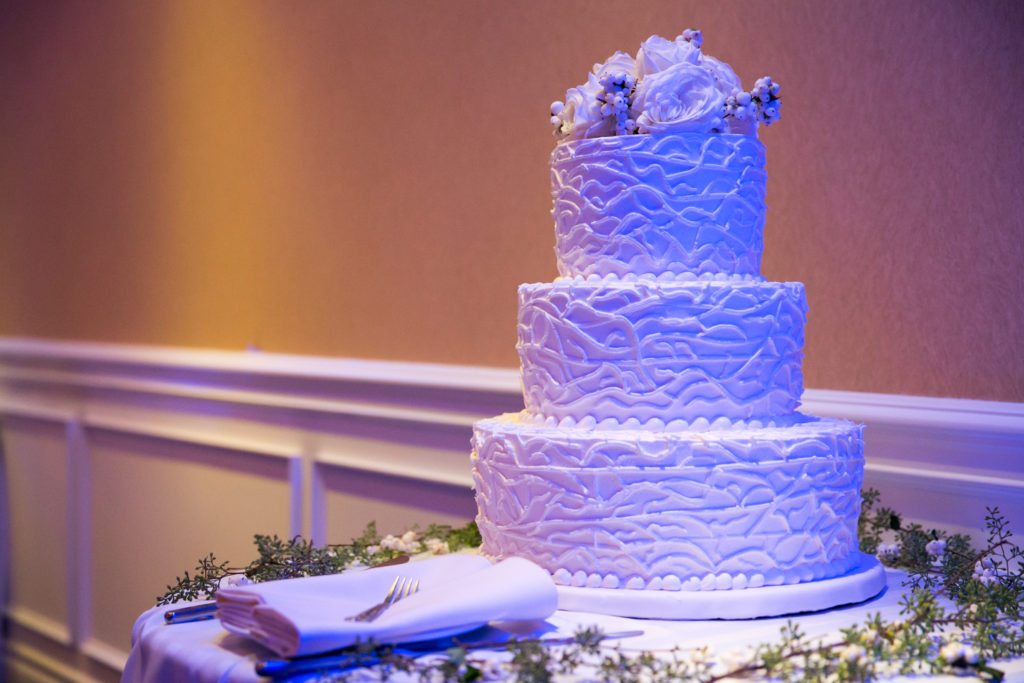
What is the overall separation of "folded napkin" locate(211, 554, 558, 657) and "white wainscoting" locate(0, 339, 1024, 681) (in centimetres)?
99

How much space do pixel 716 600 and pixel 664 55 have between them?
899 mm

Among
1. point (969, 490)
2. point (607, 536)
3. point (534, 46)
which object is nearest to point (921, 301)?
point (969, 490)

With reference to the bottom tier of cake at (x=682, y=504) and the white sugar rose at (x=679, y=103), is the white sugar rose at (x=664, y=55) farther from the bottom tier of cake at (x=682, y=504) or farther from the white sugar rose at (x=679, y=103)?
the bottom tier of cake at (x=682, y=504)

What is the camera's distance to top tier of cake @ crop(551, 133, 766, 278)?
1.83 metres

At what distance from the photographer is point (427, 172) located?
3303 millimetres

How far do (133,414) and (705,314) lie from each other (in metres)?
3.25

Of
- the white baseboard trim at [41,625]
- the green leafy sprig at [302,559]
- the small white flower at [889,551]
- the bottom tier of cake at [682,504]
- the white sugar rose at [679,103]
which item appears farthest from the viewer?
the white baseboard trim at [41,625]

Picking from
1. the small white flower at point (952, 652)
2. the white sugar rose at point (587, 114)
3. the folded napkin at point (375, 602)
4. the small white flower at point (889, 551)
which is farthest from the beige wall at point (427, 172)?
the folded napkin at point (375, 602)

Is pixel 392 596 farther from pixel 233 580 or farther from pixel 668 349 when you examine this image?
pixel 668 349

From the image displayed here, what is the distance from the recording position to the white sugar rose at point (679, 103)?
5.99 feet

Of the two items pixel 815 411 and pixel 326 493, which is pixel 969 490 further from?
pixel 326 493

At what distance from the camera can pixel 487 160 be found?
3109 mm

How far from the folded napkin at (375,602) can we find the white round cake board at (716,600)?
0.50 ft

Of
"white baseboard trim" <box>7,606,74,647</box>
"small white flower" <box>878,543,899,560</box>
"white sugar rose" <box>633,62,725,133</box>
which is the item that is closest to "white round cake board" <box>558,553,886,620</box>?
"small white flower" <box>878,543,899,560</box>
